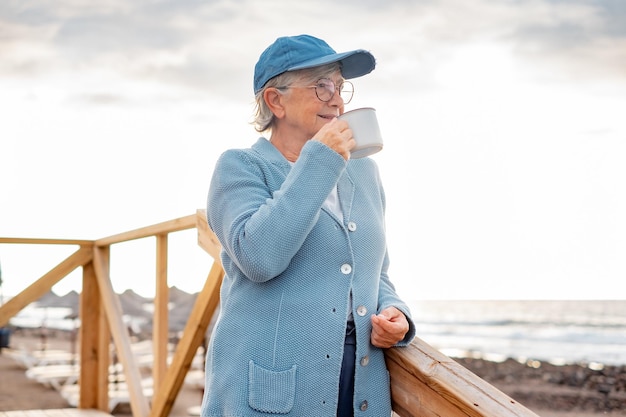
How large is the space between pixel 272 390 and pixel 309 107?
56 centimetres

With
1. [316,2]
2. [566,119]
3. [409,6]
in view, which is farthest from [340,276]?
[566,119]

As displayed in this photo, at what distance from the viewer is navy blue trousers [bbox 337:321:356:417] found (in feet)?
4.61

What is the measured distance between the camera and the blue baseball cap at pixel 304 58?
1453 millimetres

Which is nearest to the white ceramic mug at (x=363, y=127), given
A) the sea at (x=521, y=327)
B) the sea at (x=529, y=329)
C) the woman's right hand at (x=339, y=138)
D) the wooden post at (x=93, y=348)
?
the woman's right hand at (x=339, y=138)

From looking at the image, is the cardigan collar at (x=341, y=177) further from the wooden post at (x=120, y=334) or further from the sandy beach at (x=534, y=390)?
the sandy beach at (x=534, y=390)

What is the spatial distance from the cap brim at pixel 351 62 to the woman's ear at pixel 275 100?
0.07 metres

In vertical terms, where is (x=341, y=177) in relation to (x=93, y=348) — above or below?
above

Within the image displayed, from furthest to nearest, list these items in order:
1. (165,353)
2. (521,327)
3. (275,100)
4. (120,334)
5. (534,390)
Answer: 1. (521,327)
2. (534,390)
3. (120,334)
4. (165,353)
5. (275,100)

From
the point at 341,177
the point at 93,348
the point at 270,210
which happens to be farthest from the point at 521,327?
the point at 270,210

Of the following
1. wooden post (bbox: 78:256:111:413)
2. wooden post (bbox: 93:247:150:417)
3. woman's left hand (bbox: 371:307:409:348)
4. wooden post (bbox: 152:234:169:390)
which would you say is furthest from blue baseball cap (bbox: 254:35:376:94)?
wooden post (bbox: 78:256:111:413)

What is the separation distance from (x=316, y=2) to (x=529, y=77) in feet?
70.5

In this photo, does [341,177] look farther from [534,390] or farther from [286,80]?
[534,390]

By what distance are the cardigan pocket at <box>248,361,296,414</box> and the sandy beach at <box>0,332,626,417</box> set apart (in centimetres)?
780

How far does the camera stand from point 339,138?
4.44 feet
